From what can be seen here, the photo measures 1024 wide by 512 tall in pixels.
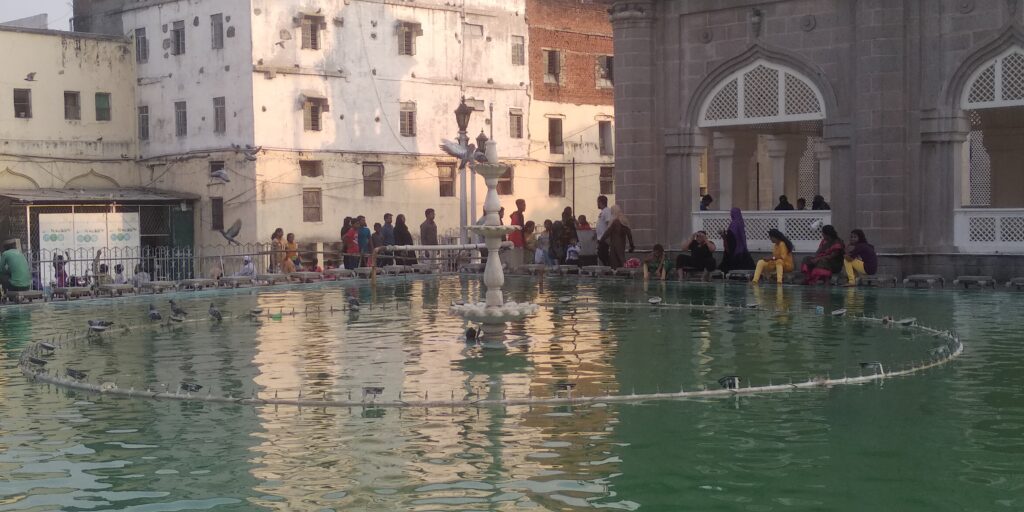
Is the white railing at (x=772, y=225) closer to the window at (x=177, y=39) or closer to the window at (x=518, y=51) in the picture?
the window at (x=177, y=39)

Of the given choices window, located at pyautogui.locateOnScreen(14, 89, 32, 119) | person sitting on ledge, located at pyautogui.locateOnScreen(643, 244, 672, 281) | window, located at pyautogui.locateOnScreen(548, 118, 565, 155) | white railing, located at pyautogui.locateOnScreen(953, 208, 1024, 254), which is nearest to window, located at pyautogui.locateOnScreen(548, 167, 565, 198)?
window, located at pyautogui.locateOnScreen(548, 118, 565, 155)

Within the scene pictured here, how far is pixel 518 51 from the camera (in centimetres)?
4500

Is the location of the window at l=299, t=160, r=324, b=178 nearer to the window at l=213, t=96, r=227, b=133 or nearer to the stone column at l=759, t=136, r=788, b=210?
the window at l=213, t=96, r=227, b=133

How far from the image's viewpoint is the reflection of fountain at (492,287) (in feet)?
46.5

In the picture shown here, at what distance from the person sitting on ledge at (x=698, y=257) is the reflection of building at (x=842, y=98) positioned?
135cm

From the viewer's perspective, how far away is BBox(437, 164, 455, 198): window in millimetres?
43469

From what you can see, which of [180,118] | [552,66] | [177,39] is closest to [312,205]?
[180,118]

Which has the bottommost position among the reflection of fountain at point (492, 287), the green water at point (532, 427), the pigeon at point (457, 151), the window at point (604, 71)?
the green water at point (532, 427)

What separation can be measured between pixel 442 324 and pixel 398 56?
26.0 meters

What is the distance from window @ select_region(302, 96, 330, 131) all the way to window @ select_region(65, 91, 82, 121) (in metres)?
6.35

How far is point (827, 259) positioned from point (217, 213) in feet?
73.6

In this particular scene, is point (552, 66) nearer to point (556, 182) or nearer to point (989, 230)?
point (556, 182)

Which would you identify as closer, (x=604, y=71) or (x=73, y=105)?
(x=73, y=105)

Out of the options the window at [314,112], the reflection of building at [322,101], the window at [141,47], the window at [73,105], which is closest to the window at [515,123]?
the reflection of building at [322,101]
